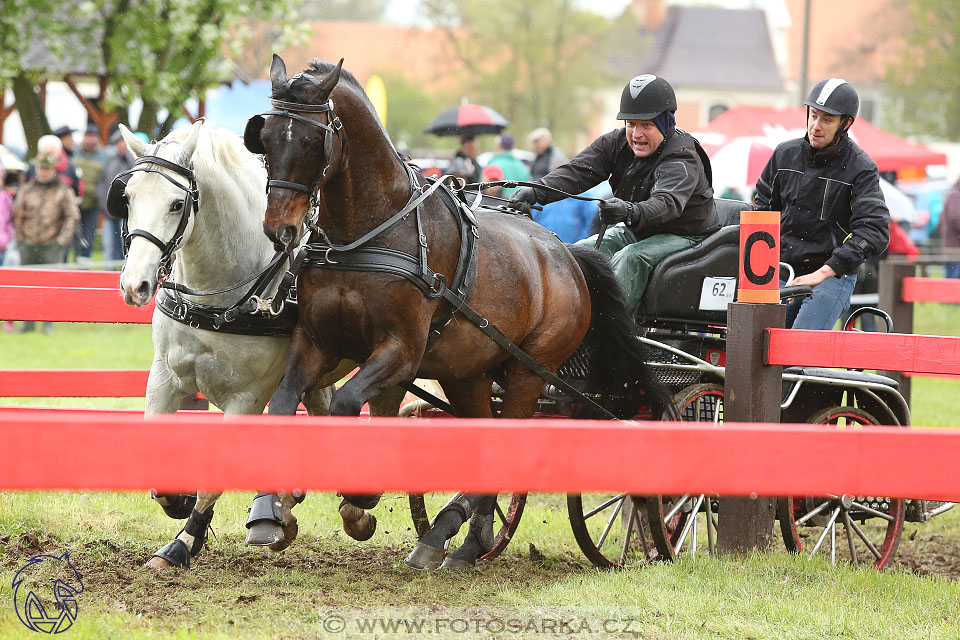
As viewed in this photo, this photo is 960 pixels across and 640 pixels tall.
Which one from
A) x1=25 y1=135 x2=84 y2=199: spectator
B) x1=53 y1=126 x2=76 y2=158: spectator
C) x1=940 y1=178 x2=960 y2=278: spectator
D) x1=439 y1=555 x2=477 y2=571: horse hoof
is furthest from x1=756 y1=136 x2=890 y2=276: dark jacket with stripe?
x1=940 y1=178 x2=960 y2=278: spectator

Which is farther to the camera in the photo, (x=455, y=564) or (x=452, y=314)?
(x=455, y=564)

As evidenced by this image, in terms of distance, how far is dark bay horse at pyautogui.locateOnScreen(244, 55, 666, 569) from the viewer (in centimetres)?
417

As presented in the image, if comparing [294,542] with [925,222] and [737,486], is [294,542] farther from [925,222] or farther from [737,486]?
[925,222]

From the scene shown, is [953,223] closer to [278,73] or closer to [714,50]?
[278,73]

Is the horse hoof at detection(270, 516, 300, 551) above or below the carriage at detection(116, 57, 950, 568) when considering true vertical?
below

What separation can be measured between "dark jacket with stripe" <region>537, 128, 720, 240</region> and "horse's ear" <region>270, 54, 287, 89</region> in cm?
203

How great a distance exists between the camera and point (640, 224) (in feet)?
18.4

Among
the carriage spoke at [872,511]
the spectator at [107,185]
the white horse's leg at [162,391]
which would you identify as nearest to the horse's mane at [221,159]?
the white horse's leg at [162,391]

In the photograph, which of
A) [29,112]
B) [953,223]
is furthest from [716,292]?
[953,223]

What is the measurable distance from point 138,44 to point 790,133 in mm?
9449

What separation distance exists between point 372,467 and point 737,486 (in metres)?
0.86

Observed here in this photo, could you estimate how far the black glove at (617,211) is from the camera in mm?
5527

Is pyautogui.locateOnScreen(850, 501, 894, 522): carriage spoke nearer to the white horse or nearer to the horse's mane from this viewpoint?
the white horse

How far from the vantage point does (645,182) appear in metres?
6.01
